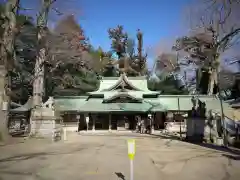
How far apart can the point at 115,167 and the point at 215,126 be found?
42.8 ft

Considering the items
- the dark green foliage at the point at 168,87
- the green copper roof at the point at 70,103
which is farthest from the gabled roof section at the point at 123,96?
the dark green foliage at the point at 168,87

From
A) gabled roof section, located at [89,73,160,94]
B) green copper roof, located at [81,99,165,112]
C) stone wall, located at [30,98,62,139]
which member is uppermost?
gabled roof section, located at [89,73,160,94]

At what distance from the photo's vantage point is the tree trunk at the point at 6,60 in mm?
13430

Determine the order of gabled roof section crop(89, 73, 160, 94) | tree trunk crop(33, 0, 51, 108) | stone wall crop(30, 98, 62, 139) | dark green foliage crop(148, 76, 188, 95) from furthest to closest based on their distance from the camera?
dark green foliage crop(148, 76, 188, 95)
gabled roof section crop(89, 73, 160, 94)
tree trunk crop(33, 0, 51, 108)
stone wall crop(30, 98, 62, 139)

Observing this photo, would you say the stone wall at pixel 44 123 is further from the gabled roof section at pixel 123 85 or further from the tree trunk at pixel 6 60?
the gabled roof section at pixel 123 85

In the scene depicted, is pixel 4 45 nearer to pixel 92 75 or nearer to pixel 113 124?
pixel 113 124

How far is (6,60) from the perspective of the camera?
44.9 feet

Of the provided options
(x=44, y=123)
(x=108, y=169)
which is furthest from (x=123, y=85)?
(x=108, y=169)

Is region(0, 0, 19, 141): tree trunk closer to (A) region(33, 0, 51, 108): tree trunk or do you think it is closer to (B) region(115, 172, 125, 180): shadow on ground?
(A) region(33, 0, 51, 108): tree trunk

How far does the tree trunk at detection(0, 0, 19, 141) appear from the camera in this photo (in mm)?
13430

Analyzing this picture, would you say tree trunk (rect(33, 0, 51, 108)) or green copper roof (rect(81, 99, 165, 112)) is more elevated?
tree trunk (rect(33, 0, 51, 108))

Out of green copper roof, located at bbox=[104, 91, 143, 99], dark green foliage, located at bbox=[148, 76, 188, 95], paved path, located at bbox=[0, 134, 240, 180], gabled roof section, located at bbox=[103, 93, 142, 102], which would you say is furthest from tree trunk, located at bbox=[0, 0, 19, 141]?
dark green foliage, located at bbox=[148, 76, 188, 95]

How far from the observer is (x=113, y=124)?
112 feet

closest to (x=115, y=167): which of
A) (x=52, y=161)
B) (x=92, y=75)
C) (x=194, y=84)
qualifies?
(x=52, y=161)
